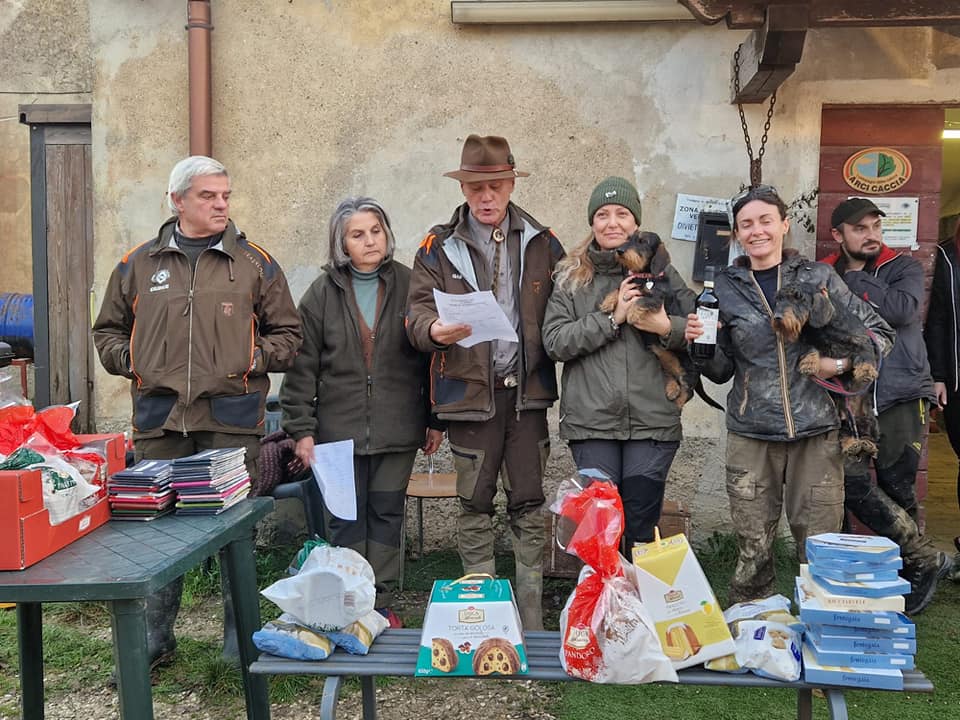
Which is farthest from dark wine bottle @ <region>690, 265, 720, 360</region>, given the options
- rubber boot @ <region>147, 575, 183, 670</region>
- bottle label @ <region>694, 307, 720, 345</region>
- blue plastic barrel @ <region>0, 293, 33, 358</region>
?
blue plastic barrel @ <region>0, 293, 33, 358</region>

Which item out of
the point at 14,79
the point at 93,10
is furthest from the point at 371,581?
the point at 14,79

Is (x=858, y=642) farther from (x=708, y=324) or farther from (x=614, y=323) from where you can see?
(x=614, y=323)

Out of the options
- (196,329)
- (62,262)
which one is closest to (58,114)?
(62,262)

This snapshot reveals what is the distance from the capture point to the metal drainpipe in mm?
4887

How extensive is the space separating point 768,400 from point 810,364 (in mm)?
214

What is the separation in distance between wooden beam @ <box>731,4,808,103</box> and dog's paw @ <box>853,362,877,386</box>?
178 cm

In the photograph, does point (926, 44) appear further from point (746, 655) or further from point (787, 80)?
point (746, 655)

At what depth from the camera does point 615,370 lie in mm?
3336

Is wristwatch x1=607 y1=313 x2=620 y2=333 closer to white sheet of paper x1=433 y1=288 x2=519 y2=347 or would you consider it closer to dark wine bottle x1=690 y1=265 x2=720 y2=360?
dark wine bottle x1=690 y1=265 x2=720 y2=360

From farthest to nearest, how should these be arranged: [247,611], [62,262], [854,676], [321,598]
A: 1. [62,262]
2. [247,611]
3. [321,598]
4. [854,676]

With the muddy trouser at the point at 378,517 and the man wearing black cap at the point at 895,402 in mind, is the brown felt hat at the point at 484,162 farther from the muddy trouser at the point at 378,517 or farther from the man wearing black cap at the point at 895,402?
→ the man wearing black cap at the point at 895,402

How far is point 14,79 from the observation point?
23.1ft

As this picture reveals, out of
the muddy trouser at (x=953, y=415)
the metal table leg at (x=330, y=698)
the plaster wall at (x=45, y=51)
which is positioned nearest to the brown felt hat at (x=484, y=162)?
the metal table leg at (x=330, y=698)

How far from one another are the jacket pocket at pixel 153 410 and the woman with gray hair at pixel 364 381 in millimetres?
492
